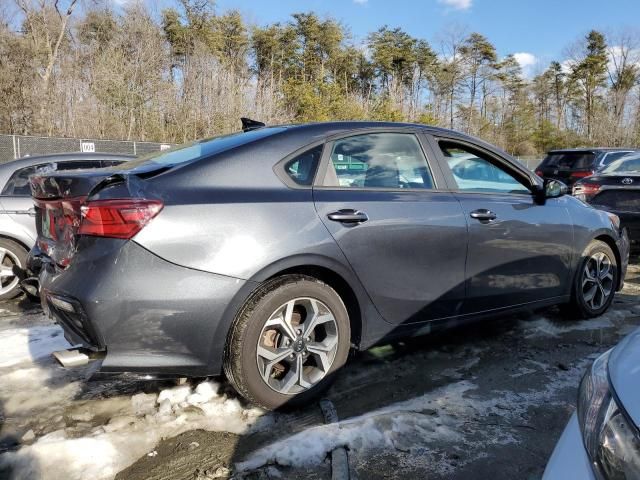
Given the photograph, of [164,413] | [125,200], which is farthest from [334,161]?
[164,413]

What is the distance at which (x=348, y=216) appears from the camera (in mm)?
2961

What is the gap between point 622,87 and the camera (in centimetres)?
4672

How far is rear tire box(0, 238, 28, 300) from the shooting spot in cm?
522

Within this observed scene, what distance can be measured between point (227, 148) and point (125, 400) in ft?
5.07

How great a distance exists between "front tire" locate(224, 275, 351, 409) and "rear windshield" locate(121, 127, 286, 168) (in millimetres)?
809

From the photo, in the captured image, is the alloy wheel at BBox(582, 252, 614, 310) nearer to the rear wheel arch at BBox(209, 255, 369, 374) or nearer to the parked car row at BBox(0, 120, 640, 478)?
the parked car row at BBox(0, 120, 640, 478)

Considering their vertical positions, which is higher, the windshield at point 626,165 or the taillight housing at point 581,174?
the windshield at point 626,165

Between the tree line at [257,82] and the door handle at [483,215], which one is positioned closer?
the door handle at [483,215]

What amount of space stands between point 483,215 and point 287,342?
1624 millimetres

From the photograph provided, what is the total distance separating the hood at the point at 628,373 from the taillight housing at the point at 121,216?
1.94 m

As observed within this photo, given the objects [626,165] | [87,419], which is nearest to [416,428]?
[87,419]

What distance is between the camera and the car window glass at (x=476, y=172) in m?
3.64

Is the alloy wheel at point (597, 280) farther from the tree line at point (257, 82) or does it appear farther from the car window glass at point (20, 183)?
the tree line at point (257, 82)

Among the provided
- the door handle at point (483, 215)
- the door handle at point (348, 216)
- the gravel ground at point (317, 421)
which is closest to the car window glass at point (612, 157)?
the gravel ground at point (317, 421)
